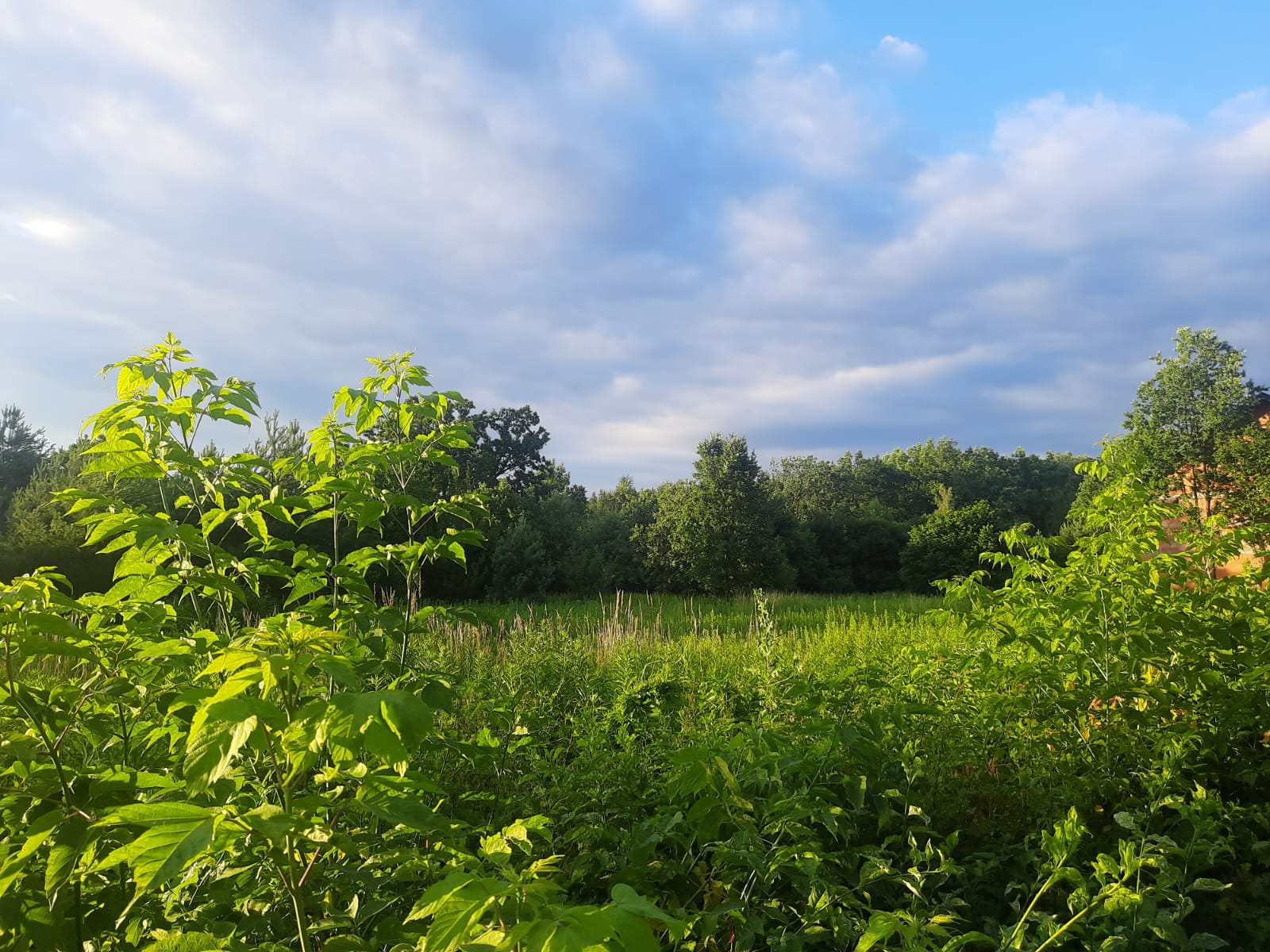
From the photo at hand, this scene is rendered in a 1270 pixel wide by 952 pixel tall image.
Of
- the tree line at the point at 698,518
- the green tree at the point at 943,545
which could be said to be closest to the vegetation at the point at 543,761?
the tree line at the point at 698,518

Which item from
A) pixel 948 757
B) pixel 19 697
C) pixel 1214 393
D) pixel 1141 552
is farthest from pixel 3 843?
pixel 1214 393

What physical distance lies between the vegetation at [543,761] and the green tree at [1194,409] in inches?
857

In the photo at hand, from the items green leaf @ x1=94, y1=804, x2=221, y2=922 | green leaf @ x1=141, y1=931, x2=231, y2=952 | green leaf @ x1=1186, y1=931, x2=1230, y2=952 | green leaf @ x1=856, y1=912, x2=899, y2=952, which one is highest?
green leaf @ x1=94, y1=804, x2=221, y2=922

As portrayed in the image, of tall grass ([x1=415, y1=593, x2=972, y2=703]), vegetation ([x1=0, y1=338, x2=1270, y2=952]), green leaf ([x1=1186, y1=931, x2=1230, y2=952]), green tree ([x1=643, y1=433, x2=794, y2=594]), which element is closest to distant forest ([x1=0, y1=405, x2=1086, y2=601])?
green tree ([x1=643, y1=433, x2=794, y2=594])

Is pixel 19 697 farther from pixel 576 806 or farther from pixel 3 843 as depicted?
pixel 576 806

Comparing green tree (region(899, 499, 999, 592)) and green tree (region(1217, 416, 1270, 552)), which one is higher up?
green tree (region(1217, 416, 1270, 552))

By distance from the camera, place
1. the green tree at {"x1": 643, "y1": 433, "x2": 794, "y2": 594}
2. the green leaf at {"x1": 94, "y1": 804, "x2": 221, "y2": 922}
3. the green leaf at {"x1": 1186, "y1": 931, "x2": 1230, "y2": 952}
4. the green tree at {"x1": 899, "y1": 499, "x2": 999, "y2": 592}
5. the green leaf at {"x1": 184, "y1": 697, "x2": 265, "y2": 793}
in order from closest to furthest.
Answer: the green leaf at {"x1": 94, "y1": 804, "x2": 221, "y2": 922}
the green leaf at {"x1": 184, "y1": 697, "x2": 265, "y2": 793}
the green leaf at {"x1": 1186, "y1": 931, "x2": 1230, "y2": 952}
the green tree at {"x1": 643, "y1": 433, "x2": 794, "y2": 594}
the green tree at {"x1": 899, "y1": 499, "x2": 999, "y2": 592}

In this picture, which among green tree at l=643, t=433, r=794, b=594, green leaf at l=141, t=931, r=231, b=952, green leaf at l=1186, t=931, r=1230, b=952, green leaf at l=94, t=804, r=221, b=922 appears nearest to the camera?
green leaf at l=94, t=804, r=221, b=922

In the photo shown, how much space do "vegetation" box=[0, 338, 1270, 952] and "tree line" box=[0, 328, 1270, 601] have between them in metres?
7.75

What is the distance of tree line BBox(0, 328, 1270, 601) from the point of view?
556 inches

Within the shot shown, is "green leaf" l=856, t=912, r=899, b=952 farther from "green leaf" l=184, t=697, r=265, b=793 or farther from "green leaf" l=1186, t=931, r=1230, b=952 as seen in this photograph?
"green leaf" l=184, t=697, r=265, b=793

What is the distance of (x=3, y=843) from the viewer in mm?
1264

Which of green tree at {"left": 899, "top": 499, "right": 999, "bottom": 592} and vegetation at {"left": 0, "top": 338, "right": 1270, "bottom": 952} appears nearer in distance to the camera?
vegetation at {"left": 0, "top": 338, "right": 1270, "bottom": 952}

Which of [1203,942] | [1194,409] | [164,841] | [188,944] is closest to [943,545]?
[1194,409]
